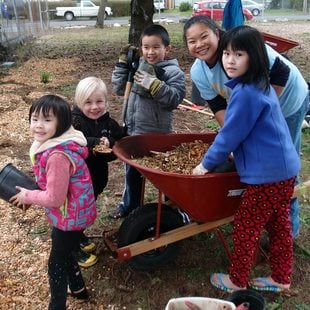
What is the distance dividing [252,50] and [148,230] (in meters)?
1.25

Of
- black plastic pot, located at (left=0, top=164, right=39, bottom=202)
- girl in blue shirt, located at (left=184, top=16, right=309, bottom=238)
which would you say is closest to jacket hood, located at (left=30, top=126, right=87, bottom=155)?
black plastic pot, located at (left=0, top=164, right=39, bottom=202)

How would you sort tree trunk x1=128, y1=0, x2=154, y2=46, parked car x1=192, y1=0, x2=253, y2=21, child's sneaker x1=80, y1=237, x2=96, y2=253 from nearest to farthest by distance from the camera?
child's sneaker x1=80, y1=237, x2=96, y2=253
tree trunk x1=128, y1=0, x2=154, y2=46
parked car x1=192, y1=0, x2=253, y2=21

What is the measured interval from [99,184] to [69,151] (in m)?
0.81

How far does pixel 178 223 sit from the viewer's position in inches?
105

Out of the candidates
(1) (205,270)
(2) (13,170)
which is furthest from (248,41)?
(1) (205,270)

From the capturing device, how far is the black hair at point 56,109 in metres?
2.01

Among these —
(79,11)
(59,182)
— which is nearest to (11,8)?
(59,182)

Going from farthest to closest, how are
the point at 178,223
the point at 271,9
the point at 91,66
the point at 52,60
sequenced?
the point at 271,9 → the point at 52,60 → the point at 91,66 → the point at 178,223

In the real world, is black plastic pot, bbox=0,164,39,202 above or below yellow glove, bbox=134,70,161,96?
below

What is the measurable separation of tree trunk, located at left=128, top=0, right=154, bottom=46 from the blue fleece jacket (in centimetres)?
721

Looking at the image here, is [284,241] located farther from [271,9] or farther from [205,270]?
[271,9]

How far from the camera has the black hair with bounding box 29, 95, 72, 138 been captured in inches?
79.0

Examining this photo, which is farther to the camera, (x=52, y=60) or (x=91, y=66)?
(x=52, y=60)

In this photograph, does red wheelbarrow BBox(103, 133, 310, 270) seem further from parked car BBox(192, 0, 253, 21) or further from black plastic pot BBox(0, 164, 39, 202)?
parked car BBox(192, 0, 253, 21)
